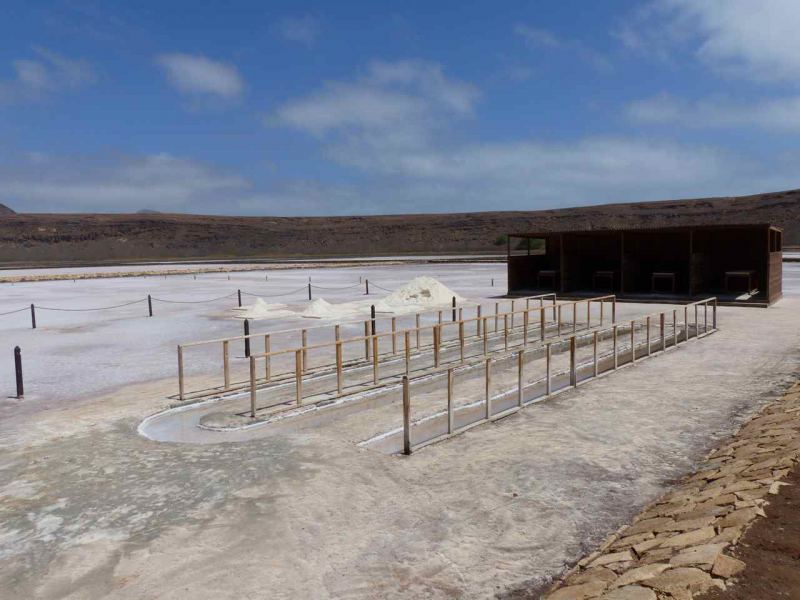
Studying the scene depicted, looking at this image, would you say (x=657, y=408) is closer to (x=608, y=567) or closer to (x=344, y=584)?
(x=608, y=567)


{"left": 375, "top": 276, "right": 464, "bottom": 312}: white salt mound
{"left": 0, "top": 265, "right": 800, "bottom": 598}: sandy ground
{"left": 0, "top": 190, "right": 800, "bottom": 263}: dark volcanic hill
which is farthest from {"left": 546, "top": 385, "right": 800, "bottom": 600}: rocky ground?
{"left": 0, "top": 190, "right": 800, "bottom": 263}: dark volcanic hill

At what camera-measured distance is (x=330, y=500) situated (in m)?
6.02

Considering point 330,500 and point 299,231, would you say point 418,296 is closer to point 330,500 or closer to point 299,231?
point 330,500

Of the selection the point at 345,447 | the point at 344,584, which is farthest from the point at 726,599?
the point at 345,447

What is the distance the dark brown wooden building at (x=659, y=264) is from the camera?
24594 mm

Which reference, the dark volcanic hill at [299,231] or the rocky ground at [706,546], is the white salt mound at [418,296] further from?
the dark volcanic hill at [299,231]

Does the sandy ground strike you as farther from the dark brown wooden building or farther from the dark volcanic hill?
the dark volcanic hill

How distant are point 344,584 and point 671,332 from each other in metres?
14.6

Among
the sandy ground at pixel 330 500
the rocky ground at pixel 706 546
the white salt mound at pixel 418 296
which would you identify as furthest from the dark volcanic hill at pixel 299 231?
the rocky ground at pixel 706 546

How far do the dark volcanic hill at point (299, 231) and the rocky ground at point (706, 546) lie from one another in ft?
346

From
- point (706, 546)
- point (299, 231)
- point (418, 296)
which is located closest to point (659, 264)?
point (418, 296)

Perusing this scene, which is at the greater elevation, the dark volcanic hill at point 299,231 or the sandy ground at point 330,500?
the dark volcanic hill at point 299,231

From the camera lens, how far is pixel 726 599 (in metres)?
3.55

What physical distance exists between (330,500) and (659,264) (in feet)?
83.4
